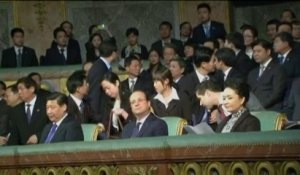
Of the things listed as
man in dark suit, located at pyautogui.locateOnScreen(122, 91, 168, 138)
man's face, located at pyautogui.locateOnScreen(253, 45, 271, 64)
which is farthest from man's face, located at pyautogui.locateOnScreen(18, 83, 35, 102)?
man's face, located at pyautogui.locateOnScreen(253, 45, 271, 64)

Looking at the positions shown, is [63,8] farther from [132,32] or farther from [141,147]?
[141,147]

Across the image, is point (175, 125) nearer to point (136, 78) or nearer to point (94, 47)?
point (136, 78)

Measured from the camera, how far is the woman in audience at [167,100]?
34.1 feet

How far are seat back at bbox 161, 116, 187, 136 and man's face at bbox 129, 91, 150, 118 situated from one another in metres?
0.40

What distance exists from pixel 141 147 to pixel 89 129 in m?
2.24

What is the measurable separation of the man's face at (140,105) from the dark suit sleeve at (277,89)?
76.7 inches

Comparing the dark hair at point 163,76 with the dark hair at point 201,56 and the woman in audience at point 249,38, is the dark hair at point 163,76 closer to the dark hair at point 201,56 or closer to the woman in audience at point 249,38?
the dark hair at point 201,56

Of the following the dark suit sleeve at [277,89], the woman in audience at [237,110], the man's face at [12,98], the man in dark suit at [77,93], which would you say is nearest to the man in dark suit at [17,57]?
the man's face at [12,98]

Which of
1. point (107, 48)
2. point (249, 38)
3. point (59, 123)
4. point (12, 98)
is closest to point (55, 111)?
point (59, 123)

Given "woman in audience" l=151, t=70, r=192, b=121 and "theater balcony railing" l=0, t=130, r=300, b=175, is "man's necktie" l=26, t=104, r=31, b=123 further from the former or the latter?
"theater balcony railing" l=0, t=130, r=300, b=175

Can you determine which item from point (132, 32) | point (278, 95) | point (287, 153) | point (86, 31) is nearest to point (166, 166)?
point (287, 153)

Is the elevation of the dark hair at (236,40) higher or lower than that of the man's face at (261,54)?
higher

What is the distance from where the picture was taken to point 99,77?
11.9 meters

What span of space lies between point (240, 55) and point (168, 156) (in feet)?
14.7
